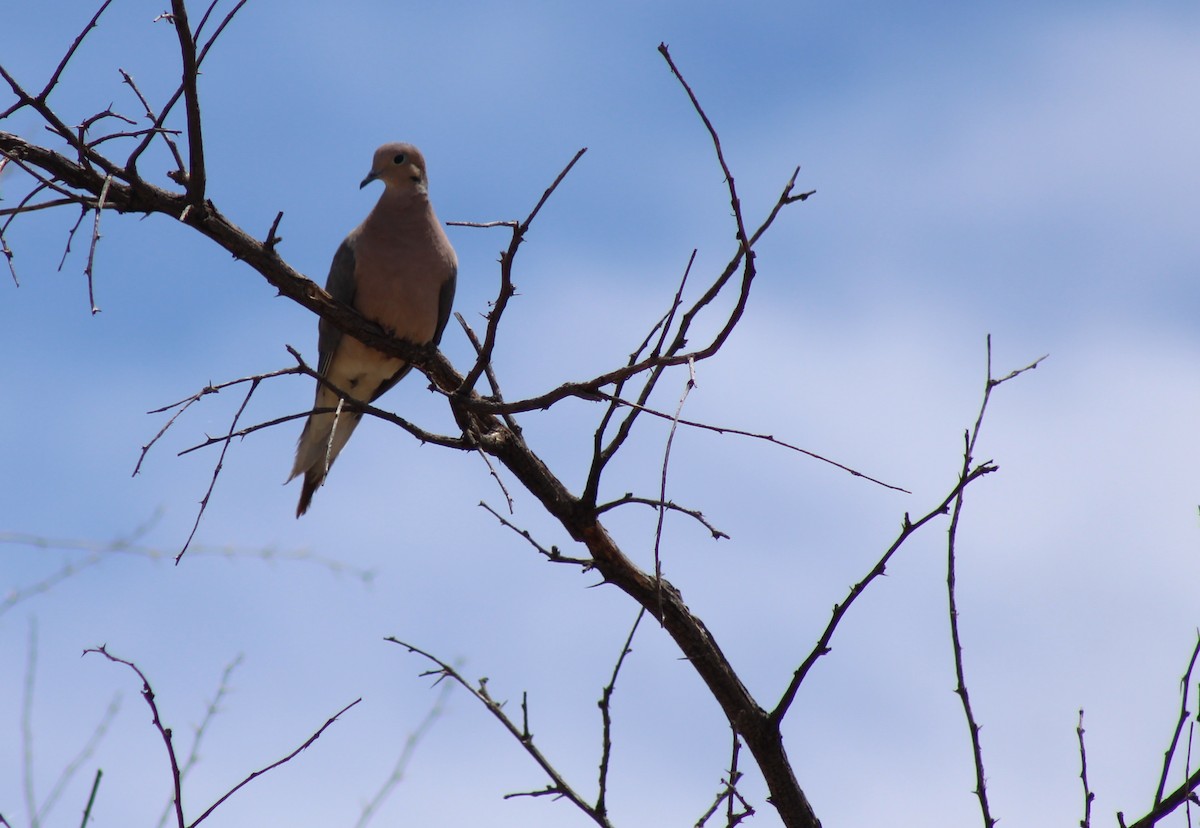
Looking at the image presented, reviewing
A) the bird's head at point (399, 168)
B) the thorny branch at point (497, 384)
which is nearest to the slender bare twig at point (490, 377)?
the thorny branch at point (497, 384)

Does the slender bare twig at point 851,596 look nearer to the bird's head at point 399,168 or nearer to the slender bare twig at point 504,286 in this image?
the slender bare twig at point 504,286

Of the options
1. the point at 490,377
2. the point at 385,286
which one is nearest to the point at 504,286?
the point at 490,377

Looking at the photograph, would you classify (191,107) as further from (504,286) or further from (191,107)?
(504,286)

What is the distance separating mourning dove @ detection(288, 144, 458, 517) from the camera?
486cm

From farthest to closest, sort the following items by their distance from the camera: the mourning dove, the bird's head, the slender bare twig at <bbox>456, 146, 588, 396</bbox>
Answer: the bird's head, the mourning dove, the slender bare twig at <bbox>456, 146, 588, 396</bbox>

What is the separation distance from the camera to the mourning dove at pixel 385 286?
4.86 meters

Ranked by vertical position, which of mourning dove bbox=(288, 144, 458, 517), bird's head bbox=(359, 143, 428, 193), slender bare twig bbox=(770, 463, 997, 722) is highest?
bird's head bbox=(359, 143, 428, 193)

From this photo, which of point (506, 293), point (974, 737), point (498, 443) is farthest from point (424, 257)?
point (974, 737)

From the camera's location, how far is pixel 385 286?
191 inches

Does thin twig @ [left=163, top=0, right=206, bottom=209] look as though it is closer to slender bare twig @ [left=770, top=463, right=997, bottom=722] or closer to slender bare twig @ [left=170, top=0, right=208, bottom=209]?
slender bare twig @ [left=170, top=0, right=208, bottom=209]

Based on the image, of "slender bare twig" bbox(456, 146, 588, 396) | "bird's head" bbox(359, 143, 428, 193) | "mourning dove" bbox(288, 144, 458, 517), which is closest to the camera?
"slender bare twig" bbox(456, 146, 588, 396)

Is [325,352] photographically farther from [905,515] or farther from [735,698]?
[905,515]

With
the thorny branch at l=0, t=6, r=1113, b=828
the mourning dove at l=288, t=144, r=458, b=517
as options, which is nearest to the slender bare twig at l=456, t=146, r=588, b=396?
the thorny branch at l=0, t=6, r=1113, b=828

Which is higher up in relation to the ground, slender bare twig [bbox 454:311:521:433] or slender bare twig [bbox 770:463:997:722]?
slender bare twig [bbox 454:311:521:433]
